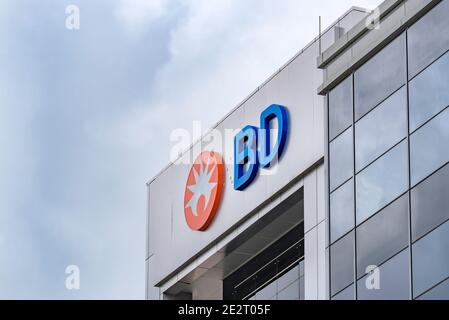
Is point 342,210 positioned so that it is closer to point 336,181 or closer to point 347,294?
point 336,181

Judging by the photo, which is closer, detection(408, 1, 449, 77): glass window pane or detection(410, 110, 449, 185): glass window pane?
detection(410, 110, 449, 185): glass window pane

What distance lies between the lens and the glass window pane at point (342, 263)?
33875 millimetres

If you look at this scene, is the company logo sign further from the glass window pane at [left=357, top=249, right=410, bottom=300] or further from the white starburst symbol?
the glass window pane at [left=357, top=249, right=410, bottom=300]

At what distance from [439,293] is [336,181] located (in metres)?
6.12

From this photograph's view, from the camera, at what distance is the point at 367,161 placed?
1342 inches

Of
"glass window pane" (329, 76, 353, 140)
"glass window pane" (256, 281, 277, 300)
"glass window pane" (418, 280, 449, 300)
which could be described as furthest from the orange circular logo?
"glass window pane" (418, 280, 449, 300)

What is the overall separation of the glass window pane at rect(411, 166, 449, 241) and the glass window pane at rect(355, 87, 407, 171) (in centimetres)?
183

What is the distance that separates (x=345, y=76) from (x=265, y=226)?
9.27 m

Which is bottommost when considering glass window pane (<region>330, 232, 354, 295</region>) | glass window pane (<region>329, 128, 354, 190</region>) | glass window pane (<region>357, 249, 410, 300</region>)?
glass window pane (<region>357, 249, 410, 300</region>)

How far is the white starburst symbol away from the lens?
46.4 metres

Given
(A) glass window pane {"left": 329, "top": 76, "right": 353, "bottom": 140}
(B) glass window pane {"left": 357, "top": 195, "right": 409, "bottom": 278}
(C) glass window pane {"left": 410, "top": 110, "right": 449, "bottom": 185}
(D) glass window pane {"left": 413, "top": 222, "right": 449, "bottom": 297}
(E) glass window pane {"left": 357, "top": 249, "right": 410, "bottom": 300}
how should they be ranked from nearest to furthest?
(D) glass window pane {"left": 413, "top": 222, "right": 449, "bottom": 297}
(C) glass window pane {"left": 410, "top": 110, "right": 449, "bottom": 185}
(E) glass window pane {"left": 357, "top": 249, "right": 410, "bottom": 300}
(B) glass window pane {"left": 357, "top": 195, "right": 409, "bottom": 278}
(A) glass window pane {"left": 329, "top": 76, "right": 353, "bottom": 140}

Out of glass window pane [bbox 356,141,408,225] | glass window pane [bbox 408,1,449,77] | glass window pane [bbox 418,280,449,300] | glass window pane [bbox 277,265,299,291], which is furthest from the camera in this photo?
glass window pane [bbox 277,265,299,291]

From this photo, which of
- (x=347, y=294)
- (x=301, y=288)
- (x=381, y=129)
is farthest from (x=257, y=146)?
(x=347, y=294)
